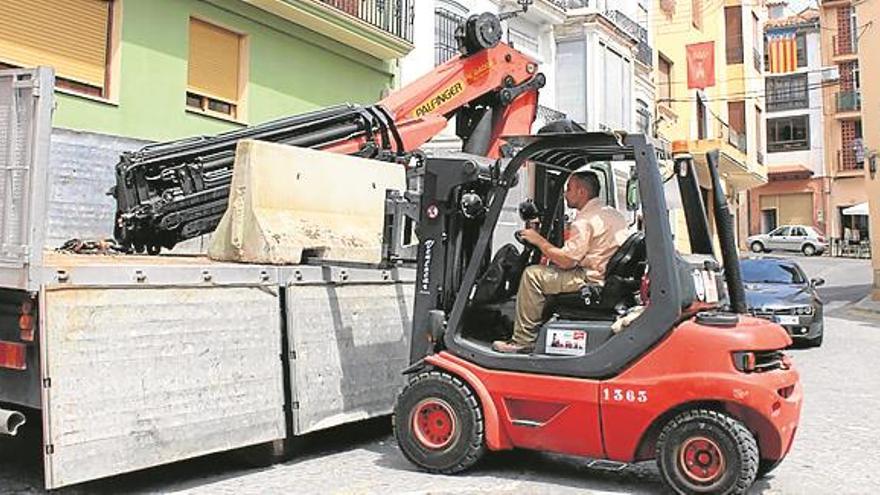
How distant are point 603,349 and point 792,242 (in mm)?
43246

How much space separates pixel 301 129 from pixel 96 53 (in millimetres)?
4379

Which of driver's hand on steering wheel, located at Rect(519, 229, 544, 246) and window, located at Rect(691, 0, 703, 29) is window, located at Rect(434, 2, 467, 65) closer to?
driver's hand on steering wheel, located at Rect(519, 229, 544, 246)

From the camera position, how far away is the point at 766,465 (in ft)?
19.0

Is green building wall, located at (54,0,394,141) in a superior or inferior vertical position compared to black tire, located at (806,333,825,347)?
superior

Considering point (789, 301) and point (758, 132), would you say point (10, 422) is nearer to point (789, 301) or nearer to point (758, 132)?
point (789, 301)

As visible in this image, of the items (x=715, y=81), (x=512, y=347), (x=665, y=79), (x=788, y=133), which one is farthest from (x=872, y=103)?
(x=788, y=133)

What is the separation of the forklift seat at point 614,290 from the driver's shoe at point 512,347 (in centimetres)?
31

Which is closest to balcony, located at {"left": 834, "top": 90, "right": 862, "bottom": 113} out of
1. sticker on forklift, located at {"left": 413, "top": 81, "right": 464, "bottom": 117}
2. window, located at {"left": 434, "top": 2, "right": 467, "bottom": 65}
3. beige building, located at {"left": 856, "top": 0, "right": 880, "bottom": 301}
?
beige building, located at {"left": 856, "top": 0, "right": 880, "bottom": 301}

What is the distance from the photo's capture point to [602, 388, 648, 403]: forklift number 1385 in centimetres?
555

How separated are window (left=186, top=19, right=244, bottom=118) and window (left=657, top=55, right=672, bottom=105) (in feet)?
77.3

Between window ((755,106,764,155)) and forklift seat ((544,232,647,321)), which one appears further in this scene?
window ((755,106,764,155))

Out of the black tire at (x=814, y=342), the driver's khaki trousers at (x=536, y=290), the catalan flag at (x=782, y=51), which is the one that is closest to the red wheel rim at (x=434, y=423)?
the driver's khaki trousers at (x=536, y=290)

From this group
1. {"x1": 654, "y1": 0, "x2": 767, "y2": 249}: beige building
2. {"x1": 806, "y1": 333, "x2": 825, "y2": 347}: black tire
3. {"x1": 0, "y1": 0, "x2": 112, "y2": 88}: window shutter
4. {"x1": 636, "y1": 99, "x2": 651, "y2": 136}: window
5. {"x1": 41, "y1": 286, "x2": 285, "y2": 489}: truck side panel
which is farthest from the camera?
{"x1": 654, "y1": 0, "x2": 767, "y2": 249}: beige building

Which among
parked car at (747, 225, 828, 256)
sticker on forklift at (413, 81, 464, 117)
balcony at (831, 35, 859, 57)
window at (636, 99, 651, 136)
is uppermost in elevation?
balcony at (831, 35, 859, 57)
